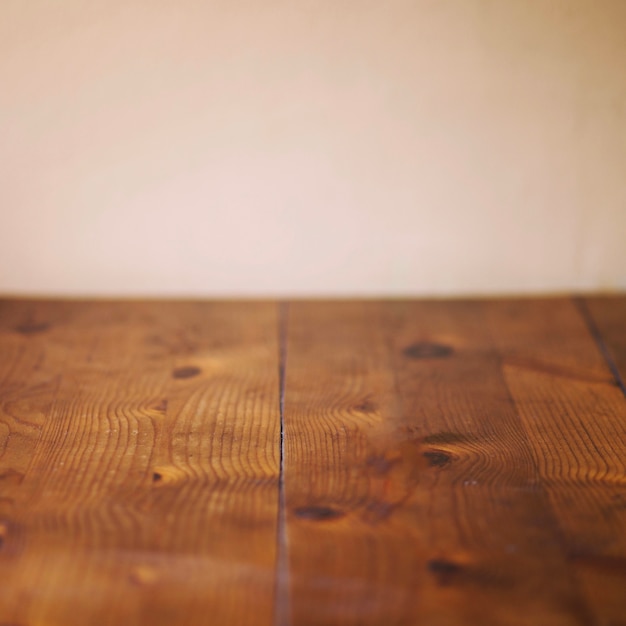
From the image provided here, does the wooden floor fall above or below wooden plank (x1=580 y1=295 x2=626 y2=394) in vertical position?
above

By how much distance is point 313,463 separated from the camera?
2.85 feet

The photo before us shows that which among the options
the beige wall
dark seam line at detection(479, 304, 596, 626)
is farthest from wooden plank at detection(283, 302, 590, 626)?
the beige wall

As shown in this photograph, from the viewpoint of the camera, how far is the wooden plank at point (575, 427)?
711 millimetres

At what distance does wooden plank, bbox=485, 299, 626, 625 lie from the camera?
2.33 ft

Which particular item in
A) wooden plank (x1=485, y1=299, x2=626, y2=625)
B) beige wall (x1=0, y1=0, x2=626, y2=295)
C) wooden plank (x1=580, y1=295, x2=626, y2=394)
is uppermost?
beige wall (x1=0, y1=0, x2=626, y2=295)

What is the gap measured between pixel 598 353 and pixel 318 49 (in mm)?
644

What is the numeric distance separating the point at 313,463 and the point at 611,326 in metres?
0.64

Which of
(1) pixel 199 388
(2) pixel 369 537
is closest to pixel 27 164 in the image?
(1) pixel 199 388

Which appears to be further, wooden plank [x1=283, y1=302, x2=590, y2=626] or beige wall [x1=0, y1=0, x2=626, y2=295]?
beige wall [x1=0, y1=0, x2=626, y2=295]

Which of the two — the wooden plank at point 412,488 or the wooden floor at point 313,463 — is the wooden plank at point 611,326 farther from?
the wooden plank at point 412,488

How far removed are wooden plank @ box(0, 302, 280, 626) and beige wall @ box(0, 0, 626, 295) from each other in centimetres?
11

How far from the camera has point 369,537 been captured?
0.74 m

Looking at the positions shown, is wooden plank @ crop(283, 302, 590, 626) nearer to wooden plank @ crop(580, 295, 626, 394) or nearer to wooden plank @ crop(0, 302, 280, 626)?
wooden plank @ crop(0, 302, 280, 626)

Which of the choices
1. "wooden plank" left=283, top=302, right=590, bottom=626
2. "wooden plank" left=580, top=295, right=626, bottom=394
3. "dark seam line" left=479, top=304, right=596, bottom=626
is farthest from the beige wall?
"dark seam line" left=479, top=304, right=596, bottom=626
